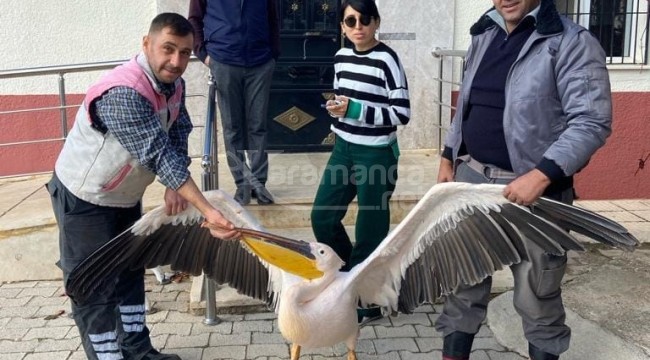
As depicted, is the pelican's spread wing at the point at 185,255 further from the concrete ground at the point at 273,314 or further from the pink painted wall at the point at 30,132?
the pink painted wall at the point at 30,132

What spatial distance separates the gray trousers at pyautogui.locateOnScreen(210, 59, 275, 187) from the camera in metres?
4.85

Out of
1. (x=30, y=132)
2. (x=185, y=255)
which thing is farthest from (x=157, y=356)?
(x=30, y=132)

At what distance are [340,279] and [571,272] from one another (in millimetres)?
2349

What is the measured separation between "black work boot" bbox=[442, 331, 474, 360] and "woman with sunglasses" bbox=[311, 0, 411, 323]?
0.86 m

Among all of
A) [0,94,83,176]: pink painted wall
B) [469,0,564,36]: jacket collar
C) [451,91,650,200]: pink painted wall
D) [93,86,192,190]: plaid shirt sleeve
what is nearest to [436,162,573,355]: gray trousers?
[469,0,564,36]: jacket collar

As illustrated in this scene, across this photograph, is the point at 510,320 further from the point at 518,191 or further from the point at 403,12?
the point at 403,12

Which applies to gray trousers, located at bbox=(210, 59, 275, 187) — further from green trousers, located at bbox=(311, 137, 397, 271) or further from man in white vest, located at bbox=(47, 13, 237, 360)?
man in white vest, located at bbox=(47, 13, 237, 360)

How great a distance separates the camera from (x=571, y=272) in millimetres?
4676

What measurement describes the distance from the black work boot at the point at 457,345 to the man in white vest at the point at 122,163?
124cm

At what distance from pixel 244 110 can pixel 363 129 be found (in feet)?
5.06

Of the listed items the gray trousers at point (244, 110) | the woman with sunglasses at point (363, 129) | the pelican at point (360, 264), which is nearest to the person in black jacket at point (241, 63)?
the gray trousers at point (244, 110)

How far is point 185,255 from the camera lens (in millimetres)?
3367

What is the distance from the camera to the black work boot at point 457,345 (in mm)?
3154

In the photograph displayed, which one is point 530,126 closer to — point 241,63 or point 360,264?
point 360,264
